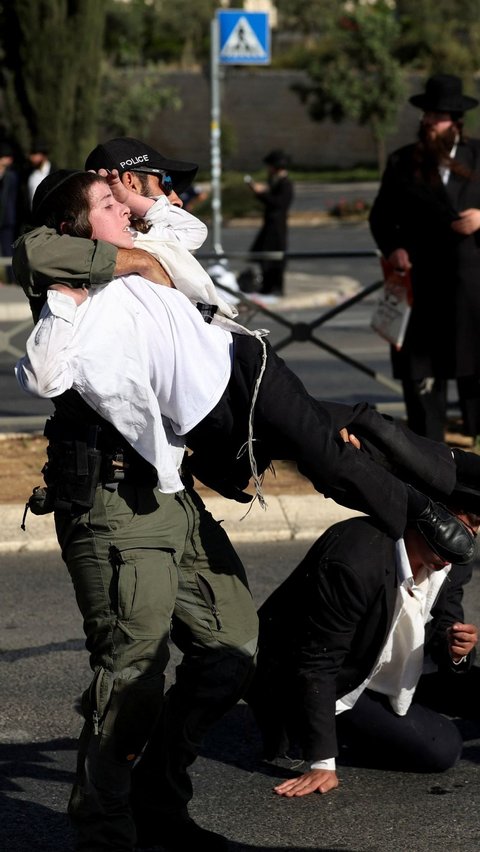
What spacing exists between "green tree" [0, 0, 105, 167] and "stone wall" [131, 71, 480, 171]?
98.6 feet

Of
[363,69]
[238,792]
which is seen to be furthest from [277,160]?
[363,69]

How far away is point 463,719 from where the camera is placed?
4363 millimetres

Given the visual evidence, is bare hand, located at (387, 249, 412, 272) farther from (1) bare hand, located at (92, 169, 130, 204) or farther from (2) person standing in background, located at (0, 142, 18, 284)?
(2) person standing in background, located at (0, 142, 18, 284)

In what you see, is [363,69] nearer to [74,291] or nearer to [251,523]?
[251,523]

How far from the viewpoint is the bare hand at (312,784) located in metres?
3.80

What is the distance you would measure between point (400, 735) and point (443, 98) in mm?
3944

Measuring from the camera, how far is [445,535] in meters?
3.53

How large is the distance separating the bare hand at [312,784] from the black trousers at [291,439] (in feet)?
2.90

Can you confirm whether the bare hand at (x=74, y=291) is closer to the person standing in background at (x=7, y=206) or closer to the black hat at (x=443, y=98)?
the black hat at (x=443, y=98)

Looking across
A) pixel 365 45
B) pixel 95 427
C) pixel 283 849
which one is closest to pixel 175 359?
pixel 95 427

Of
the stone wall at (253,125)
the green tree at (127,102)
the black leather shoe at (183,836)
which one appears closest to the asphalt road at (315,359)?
the black leather shoe at (183,836)

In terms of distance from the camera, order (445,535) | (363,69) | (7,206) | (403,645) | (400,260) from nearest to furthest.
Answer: (445,535)
(403,645)
(400,260)
(7,206)
(363,69)

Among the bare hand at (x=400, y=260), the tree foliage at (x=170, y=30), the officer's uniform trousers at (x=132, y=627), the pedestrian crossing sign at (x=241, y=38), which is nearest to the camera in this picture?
the officer's uniform trousers at (x=132, y=627)

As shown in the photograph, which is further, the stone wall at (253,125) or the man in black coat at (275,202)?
the stone wall at (253,125)
